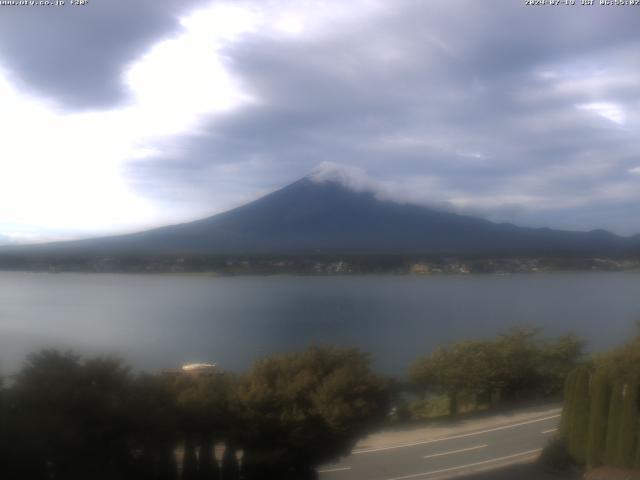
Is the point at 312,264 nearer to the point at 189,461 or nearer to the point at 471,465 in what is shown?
the point at 471,465

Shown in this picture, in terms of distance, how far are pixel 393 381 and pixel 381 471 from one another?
6.12 ft

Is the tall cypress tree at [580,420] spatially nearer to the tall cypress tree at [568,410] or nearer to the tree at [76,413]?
the tall cypress tree at [568,410]

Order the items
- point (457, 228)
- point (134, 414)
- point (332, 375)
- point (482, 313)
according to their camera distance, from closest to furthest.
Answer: point (134, 414)
point (332, 375)
point (482, 313)
point (457, 228)

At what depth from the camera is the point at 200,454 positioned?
299 inches

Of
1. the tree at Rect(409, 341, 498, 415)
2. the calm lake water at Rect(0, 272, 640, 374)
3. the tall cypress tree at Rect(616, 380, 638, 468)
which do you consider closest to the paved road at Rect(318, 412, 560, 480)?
the tall cypress tree at Rect(616, 380, 638, 468)

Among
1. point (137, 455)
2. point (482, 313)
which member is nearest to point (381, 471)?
point (137, 455)

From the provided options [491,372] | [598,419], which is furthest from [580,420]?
[491,372]

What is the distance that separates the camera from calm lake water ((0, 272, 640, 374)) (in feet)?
46.6

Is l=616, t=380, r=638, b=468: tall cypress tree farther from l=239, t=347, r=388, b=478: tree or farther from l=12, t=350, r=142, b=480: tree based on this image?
l=12, t=350, r=142, b=480: tree

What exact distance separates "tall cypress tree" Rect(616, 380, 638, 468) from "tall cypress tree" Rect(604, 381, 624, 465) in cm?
6

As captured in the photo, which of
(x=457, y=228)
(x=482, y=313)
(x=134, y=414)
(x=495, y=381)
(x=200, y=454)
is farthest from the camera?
(x=457, y=228)

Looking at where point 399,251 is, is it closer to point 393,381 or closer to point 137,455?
point 393,381

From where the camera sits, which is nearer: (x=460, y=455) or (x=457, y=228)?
(x=460, y=455)

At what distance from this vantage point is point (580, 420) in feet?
33.2
